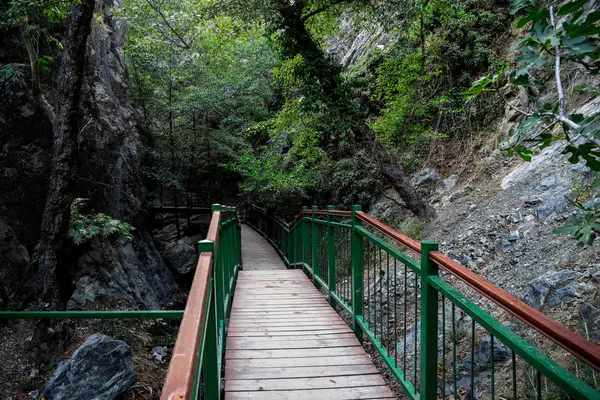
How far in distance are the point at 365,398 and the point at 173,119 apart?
14.1 meters

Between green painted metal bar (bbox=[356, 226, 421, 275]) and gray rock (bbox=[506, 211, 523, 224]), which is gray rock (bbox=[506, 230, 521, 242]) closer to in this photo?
gray rock (bbox=[506, 211, 523, 224])

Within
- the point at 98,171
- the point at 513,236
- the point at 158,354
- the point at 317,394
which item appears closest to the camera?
the point at 317,394

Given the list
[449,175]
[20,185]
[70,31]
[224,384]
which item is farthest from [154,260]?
[224,384]

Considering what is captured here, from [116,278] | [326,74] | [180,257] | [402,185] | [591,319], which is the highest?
[326,74]

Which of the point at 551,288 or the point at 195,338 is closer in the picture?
the point at 195,338

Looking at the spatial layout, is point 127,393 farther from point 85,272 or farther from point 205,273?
point 205,273

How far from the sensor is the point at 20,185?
6.72 meters

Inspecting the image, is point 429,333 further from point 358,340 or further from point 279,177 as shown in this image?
point 279,177

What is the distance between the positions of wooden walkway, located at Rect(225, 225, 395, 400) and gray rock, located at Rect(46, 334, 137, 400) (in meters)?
1.66

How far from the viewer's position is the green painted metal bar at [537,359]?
979 mm

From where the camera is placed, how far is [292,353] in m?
3.26

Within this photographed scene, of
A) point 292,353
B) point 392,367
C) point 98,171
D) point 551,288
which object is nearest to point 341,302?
point 292,353

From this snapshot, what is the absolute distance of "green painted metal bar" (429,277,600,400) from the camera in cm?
98

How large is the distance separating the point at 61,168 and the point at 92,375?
2.72m
